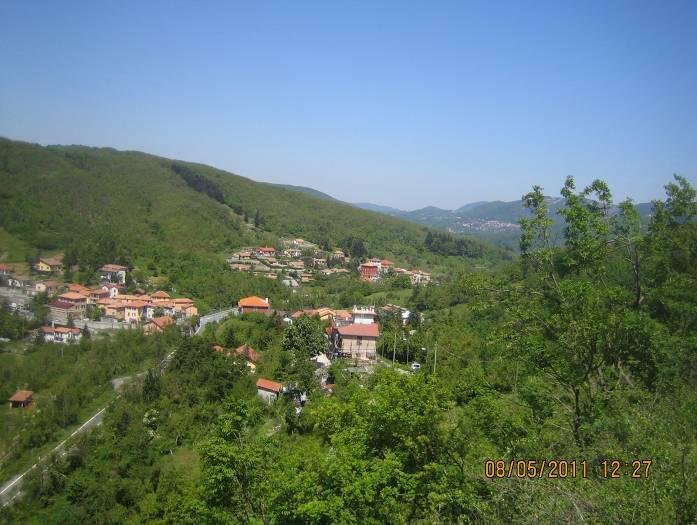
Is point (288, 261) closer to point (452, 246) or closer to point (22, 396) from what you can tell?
point (452, 246)

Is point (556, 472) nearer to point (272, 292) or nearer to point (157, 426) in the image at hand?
point (157, 426)

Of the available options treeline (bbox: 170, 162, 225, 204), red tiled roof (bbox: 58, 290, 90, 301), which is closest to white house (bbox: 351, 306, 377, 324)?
red tiled roof (bbox: 58, 290, 90, 301)

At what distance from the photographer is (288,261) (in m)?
52.7

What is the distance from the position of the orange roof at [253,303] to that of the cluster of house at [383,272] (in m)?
19.6

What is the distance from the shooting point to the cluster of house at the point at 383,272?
52812 mm

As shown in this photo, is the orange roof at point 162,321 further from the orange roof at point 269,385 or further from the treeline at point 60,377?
the orange roof at point 269,385

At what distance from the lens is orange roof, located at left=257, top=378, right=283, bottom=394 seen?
2003cm

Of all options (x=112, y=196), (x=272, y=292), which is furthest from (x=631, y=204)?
(x=112, y=196)

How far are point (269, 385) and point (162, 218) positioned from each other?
37756 millimetres

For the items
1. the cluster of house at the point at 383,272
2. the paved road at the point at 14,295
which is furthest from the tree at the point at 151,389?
the cluster of house at the point at 383,272

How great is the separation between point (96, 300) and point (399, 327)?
815 inches

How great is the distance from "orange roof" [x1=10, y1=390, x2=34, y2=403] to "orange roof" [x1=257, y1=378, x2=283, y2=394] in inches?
401

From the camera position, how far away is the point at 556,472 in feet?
16.5
